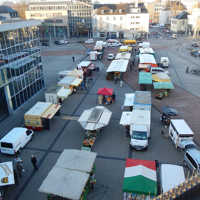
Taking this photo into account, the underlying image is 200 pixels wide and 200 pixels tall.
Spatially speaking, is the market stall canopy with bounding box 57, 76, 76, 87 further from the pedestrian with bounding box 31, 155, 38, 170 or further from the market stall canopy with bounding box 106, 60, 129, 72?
the pedestrian with bounding box 31, 155, 38, 170

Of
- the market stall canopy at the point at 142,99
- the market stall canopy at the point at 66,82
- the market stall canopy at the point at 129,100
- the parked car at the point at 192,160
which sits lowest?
the parked car at the point at 192,160

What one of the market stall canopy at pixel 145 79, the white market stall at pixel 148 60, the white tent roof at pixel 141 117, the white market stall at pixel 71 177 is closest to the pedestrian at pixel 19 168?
the white market stall at pixel 71 177

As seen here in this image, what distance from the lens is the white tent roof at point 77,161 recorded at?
11.9m

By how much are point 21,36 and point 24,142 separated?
12125 millimetres

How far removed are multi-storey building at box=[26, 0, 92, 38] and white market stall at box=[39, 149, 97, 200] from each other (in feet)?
214

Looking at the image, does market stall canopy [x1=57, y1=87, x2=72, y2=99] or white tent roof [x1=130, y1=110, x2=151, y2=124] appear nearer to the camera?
white tent roof [x1=130, y1=110, x2=151, y2=124]

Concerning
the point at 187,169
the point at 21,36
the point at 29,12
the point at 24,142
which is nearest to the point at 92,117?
the point at 24,142

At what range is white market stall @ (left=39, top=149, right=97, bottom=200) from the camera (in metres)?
10.4

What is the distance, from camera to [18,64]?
22.4 m

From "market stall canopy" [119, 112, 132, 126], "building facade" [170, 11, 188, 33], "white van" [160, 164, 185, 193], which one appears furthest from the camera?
"building facade" [170, 11, 188, 33]

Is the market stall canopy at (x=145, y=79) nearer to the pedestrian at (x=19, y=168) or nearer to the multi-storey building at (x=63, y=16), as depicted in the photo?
the pedestrian at (x=19, y=168)

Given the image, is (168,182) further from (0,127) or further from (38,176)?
(0,127)

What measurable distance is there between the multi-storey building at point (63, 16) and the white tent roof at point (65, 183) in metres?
66.7

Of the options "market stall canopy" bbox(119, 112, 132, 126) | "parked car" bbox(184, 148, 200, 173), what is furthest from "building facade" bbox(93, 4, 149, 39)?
"parked car" bbox(184, 148, 200, 173)
